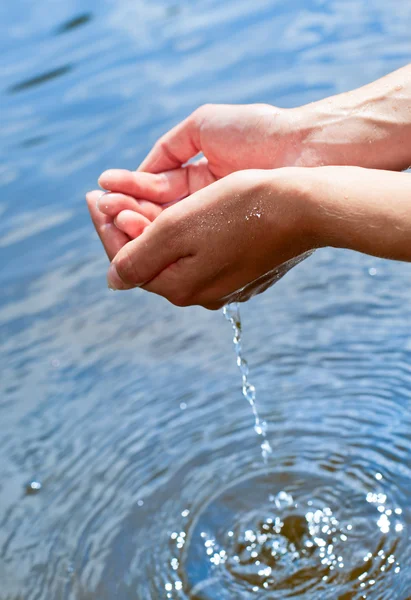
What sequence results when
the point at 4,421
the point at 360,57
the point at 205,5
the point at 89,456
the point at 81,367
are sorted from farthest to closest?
the point at 205,5 < the point at 360,57 < the point at 81,367 < the point at 4,421 < the point at 89,456

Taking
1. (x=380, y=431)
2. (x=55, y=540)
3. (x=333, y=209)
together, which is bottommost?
(x=380, y=431)

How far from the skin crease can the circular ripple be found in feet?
2.55

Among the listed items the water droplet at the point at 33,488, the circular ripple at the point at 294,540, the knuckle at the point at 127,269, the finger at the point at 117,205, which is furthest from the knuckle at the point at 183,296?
the water droplet at the point at 33,488

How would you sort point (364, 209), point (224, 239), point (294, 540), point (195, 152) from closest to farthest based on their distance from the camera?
point (364, 209) < point (224, 239) < point (294, 540) < point (195, 152)

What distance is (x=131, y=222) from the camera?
2.67 meters

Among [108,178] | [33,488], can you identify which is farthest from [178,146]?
[33,488]

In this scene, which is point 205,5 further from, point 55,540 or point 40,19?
point 55,540

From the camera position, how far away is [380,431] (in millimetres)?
3129

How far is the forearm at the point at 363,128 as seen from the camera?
2711 mm

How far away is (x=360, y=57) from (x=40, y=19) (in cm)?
350

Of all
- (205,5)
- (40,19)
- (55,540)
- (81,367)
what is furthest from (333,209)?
(40,19)

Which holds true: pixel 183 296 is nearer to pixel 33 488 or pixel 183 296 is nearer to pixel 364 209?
pixel 364 209

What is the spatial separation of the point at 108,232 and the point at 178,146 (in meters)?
0.49

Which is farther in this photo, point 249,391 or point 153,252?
point 249,391
